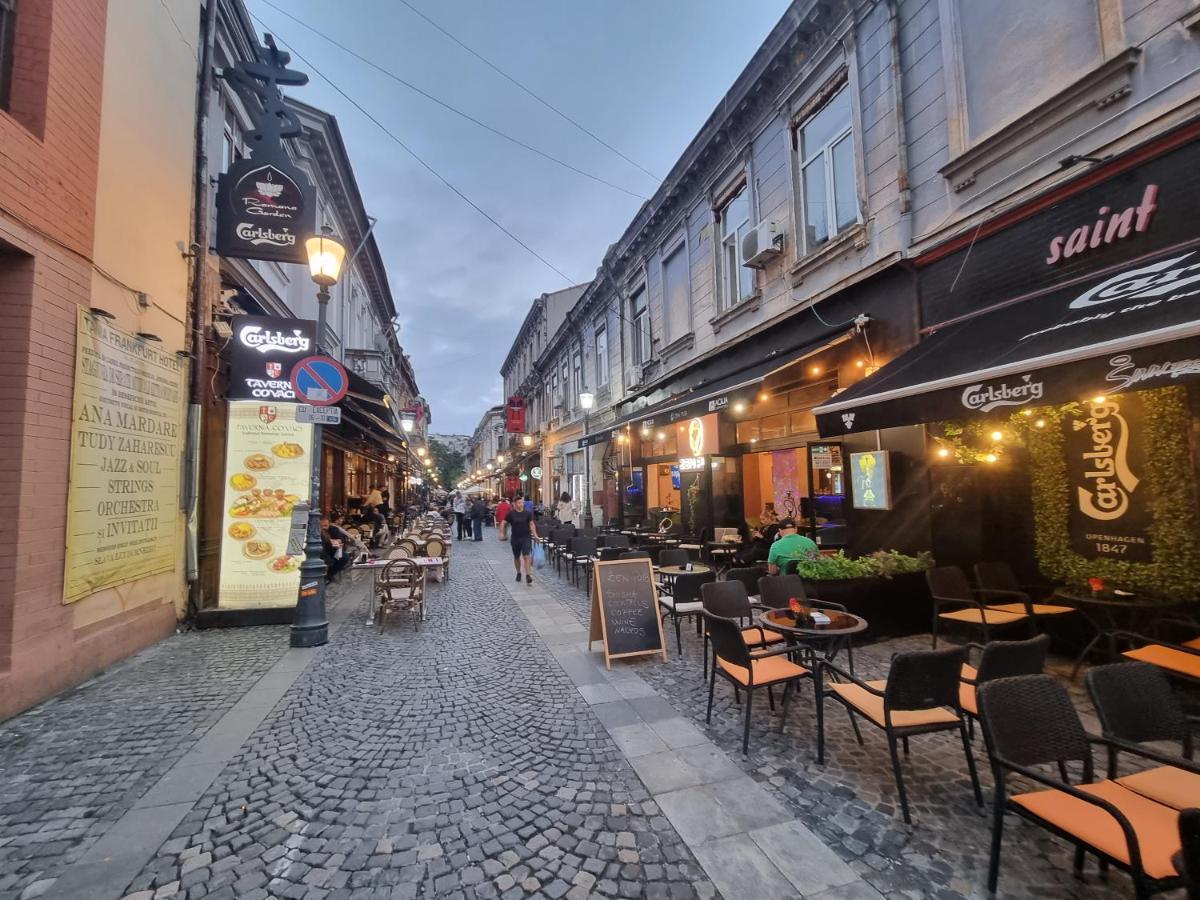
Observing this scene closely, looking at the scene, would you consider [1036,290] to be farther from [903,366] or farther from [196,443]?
[196,443]

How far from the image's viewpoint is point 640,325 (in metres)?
16.9

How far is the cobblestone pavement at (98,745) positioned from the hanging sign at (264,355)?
361 cm

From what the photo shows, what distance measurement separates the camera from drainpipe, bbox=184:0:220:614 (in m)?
7.17

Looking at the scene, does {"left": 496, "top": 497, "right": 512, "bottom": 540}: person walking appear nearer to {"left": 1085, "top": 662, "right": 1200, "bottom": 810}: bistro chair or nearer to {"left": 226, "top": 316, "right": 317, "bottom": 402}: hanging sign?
{"left": 226, "top": 316, "right": 317, "bottom": 402}: hanging sign

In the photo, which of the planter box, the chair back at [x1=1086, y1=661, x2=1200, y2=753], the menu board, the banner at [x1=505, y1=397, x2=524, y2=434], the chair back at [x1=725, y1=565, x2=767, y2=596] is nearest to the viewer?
the chair back at [x1=1086, y1=661, x2=1200, y2=753]

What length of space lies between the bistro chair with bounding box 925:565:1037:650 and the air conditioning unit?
21.3 ft

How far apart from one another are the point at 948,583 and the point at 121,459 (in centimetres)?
940

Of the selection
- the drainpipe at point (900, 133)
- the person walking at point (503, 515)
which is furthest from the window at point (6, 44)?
the person walking at point (503, 515)

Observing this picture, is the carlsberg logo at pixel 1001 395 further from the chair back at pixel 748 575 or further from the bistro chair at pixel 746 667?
the chair back at pixel 748 575

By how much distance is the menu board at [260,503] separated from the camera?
294 inches

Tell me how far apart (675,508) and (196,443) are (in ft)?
39.1

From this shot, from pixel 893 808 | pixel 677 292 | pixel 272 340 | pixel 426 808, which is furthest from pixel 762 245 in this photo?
pixel 426 808

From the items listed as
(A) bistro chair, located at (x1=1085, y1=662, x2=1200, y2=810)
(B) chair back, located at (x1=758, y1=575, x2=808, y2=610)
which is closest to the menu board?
(B) chair back, located at (x1=758, y1=575, x2=808, y2=610)

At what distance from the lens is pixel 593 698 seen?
4871 millimetres
